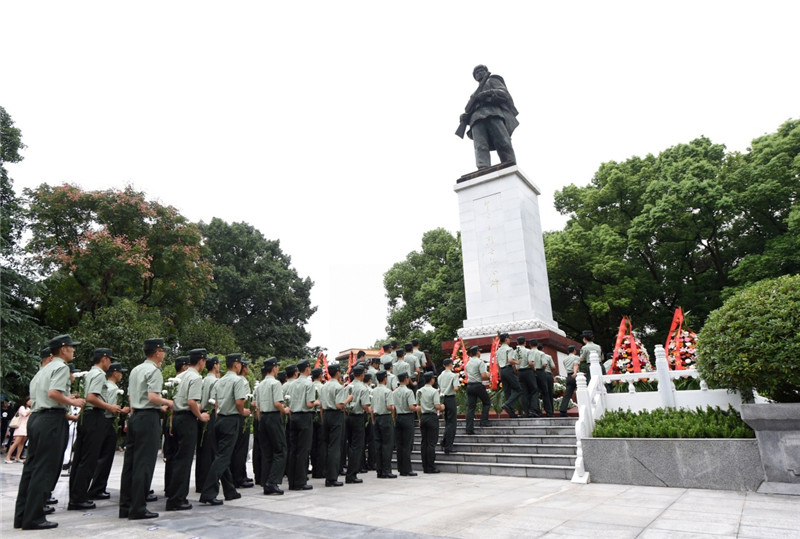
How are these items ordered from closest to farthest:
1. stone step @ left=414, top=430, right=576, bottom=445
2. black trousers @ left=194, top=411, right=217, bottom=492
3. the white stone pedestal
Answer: black trousers @ left=194, top=411, right=217, bottom=492 → stone step @ left=414, top=430, right=576, bottom=445 → the white stone pedestal

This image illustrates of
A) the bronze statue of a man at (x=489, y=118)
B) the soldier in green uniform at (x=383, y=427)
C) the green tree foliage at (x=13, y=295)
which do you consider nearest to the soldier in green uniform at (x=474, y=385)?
the soldier in green uniform at (x=383, y=427)

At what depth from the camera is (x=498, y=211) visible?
1520cm

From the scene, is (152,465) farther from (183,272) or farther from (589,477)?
(183,272)

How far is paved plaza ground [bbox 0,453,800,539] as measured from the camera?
422 centimetres

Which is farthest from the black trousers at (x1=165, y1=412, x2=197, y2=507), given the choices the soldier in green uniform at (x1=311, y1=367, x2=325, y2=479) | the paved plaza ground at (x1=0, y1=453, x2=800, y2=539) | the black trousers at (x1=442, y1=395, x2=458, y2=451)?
the black trousers at (x1=442, y1=395, x2=458, y2=451)

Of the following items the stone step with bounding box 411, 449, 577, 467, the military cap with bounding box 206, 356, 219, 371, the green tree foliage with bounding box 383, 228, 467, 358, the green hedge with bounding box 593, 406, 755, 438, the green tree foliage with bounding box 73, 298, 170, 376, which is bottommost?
the stone step with bounding box 411, 449, 577, 467

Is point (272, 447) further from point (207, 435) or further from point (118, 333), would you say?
point (118, 333)

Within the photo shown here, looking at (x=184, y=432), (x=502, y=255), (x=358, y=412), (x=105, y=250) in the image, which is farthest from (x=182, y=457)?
(x=105, y=250)

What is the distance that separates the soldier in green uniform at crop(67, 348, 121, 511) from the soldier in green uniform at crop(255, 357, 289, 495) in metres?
1.79

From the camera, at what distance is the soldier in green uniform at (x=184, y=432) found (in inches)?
218

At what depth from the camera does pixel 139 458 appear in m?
5.23

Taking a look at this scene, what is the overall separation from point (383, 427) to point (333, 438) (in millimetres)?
1024

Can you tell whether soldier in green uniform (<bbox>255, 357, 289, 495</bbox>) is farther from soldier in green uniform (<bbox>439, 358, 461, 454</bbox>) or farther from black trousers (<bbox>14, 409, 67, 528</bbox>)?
soldier in green uniform (<bbox>439, 358, 461, 454</bbox>)

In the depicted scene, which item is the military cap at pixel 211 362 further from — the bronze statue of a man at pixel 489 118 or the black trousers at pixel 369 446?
the bronze statue of a man at pixel 489 118
